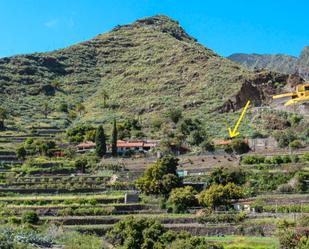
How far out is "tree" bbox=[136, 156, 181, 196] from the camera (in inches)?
1934

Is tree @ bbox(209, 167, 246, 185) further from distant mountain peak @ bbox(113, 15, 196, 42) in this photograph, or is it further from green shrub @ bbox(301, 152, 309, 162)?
distant mountain peak @ bbox(113, 15, 196, 42)

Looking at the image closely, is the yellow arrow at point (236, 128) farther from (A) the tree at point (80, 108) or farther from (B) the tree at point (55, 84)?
(B) the tree at point (55, 84)

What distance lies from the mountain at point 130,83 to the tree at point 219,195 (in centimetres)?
3001

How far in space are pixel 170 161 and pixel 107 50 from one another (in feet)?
305

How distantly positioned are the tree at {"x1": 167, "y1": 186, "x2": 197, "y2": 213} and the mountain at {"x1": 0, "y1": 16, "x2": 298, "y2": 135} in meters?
30.4

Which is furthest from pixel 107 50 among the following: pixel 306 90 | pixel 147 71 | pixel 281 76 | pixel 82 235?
pixel 82 235

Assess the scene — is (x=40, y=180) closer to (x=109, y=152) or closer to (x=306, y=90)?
(x=109, y=152)

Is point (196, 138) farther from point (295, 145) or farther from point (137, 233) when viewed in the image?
point (137, 233)

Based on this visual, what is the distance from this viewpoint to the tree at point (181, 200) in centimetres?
4550

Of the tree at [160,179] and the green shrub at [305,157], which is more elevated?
the green shrub at [305,157]

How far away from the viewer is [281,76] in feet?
305

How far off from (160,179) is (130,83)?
63.1 meters

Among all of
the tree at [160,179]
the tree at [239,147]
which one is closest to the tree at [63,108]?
the tree at [239,147]

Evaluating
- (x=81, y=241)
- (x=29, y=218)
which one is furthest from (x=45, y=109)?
(x=81, y=241)
